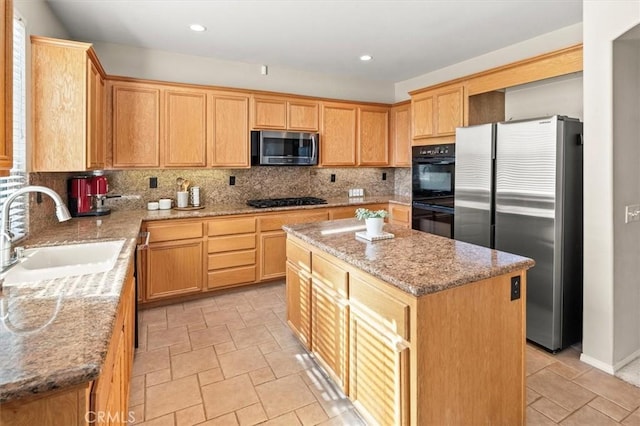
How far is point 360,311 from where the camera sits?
73.3 inches

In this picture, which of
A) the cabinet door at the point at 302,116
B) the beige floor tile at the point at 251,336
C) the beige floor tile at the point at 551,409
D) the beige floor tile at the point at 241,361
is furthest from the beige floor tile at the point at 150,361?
the cabinet door at the point at 302,116

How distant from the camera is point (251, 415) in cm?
201

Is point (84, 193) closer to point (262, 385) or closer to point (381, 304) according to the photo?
point (262, 385)

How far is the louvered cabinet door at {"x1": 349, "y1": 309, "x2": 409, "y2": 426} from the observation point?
5.09ft

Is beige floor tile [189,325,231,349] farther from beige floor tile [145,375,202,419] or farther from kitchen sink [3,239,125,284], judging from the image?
kitchen sink [3,239,125,284]

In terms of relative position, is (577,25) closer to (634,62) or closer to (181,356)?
(634,62)

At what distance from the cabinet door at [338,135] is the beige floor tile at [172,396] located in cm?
309

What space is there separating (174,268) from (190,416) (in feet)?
6.14

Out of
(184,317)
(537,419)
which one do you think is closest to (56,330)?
(537,419)

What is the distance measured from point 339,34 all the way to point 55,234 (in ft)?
9.69

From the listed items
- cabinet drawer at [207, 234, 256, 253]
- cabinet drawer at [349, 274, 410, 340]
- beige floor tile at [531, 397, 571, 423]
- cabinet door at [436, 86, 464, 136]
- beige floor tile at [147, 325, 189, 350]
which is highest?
cabinet door at [436, 86, 464, 136]

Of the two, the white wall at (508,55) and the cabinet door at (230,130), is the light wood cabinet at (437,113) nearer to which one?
the white wall at (508,55)

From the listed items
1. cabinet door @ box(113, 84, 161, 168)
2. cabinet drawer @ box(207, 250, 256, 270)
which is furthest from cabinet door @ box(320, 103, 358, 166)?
cabinet door @ box(113, 84, 161, 168)

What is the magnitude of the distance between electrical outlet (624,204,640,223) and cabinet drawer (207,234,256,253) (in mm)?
3241
